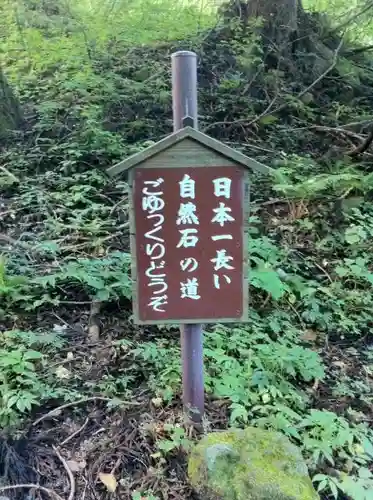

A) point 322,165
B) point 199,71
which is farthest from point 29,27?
point 322,165

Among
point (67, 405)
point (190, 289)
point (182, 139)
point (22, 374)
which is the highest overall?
point (182, 139)

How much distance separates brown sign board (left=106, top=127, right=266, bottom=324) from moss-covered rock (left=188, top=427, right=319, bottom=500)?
2.16 ft

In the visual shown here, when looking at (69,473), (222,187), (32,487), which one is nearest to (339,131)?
(222,187)

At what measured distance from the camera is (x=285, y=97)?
7.83 meters

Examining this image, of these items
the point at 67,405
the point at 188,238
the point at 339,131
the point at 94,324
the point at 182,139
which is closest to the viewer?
the point at 182,139

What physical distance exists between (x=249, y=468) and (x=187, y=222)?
1.30 metres

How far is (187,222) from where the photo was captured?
2783 millimetres

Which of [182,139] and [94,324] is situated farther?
[94,324]

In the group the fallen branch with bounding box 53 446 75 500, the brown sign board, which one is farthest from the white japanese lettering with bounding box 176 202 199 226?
the fallen branch with bounding box 53 446 75 500

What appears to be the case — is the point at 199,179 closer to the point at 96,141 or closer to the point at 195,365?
the point at 195,365

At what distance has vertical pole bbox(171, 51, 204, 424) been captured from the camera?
2.80 metres

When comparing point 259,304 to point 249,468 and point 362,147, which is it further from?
point 362,147

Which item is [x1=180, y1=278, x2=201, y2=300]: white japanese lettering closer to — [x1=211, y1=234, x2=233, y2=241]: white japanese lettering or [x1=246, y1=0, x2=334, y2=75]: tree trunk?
[x1=211, y1=234, x2=233, y2=241]: white japanese lettering

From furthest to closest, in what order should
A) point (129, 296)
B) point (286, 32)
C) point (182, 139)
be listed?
point (286, 32) < point (129, 296) < point (182, 139)
